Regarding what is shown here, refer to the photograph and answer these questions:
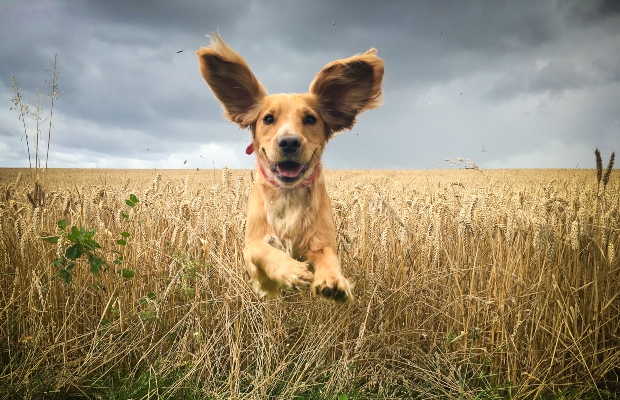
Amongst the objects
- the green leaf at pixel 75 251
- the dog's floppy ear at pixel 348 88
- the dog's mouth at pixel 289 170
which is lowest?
the green leaf at pixel 75 251

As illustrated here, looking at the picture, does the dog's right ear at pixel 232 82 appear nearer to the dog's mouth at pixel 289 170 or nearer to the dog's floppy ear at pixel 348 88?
the dog's floppy ear at pixel 348 88

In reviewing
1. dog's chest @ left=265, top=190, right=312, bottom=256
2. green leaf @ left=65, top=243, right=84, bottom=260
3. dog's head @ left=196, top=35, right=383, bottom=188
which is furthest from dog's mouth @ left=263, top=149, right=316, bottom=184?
green leaf @ left=65, top=243, right=84, bottom=260

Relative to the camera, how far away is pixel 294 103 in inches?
120

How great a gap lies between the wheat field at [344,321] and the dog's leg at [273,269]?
28.1 inches

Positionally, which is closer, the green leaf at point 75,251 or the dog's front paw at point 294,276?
the dog's front paw at point 294,276

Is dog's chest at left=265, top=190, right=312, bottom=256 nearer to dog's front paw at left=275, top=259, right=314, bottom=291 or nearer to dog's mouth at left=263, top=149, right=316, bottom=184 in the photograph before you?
dog's mouth at left=263, top=149, right=316, bottom=184

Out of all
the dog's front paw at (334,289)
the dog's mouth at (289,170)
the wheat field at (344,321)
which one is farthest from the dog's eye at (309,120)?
the dog's front paw at (334,289)

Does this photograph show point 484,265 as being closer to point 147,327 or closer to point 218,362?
point 218,362

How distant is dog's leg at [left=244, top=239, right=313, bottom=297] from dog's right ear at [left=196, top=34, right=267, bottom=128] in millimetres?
1136

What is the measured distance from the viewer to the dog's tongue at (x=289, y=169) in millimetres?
2676

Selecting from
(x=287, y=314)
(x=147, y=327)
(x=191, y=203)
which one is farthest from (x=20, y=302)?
(x=287, y=314)

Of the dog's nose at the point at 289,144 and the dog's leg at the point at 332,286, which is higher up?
the dog's nose at the point at 289,144

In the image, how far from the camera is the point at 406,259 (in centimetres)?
395

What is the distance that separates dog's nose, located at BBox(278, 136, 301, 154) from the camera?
2.54 meters
